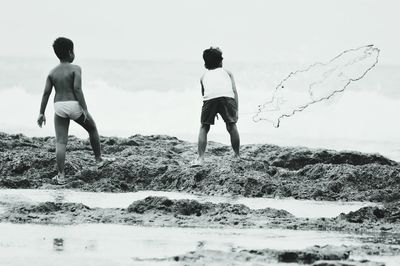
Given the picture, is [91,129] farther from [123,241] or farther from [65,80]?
[123,241]

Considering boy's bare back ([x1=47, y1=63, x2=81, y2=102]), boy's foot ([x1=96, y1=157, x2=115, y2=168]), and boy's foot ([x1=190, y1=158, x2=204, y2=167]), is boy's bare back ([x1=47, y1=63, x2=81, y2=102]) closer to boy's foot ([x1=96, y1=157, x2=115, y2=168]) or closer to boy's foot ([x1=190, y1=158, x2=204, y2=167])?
boy's foot ([x1=96, y1=157, x2=115, y2=168])

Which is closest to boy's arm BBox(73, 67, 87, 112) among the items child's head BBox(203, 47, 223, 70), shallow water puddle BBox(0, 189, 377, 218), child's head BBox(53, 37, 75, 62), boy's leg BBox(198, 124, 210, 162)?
child's head BBox(53, 37, 75, 62)

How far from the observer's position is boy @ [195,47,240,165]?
10.2m

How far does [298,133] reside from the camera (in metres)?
21.3

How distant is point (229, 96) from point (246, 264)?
5515 mm

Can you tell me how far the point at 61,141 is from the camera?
372 inches

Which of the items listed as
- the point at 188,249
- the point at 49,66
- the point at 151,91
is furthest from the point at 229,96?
the point at 49,66

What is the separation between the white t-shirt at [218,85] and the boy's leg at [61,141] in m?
1.77

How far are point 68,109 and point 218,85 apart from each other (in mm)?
1867

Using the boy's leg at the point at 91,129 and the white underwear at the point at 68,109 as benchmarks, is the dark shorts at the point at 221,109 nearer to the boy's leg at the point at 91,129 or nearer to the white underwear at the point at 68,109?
the boy's leg at the point at 91,129

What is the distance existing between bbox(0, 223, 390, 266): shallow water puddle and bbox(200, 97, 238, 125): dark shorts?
3986 mm

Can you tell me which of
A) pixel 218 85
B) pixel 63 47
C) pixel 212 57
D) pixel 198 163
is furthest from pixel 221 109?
pixel 63 47

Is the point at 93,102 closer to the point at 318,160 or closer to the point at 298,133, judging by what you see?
the point at 298,133

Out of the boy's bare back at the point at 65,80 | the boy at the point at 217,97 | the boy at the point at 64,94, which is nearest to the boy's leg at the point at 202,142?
the boy at the point at 217,97
